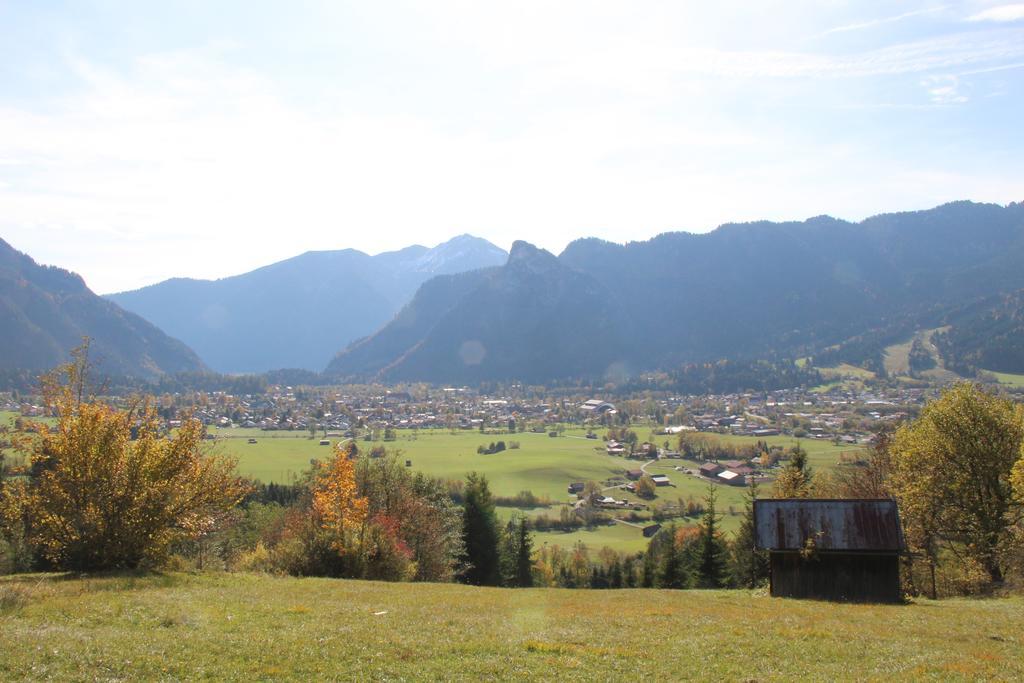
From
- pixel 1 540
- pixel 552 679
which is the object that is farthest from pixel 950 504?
pixel 1 540

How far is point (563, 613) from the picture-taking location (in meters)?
23.2

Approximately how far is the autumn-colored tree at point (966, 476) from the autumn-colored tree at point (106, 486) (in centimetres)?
3657

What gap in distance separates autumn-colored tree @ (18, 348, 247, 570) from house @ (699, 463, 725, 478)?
127994 mm

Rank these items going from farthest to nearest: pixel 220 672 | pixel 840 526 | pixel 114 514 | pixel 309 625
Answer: pixel 840 526 < pixel 114 514 < pixel 309 625 < pixel 220 672

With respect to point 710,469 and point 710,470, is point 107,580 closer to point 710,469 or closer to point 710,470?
point 710,470

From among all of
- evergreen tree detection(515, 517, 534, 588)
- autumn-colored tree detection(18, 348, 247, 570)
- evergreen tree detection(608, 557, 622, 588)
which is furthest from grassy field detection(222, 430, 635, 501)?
autumn-colored tree detection(18, 348, 247, 570)

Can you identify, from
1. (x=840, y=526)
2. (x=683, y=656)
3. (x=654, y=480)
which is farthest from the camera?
(x=654, y=480)

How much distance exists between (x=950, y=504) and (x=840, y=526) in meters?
8.98

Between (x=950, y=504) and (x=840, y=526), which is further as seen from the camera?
(x=950, y=504)

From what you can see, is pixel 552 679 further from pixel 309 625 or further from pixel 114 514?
pixel 114 514

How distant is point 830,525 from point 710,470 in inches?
4580

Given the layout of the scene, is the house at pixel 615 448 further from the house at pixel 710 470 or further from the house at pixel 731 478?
the house at pixel 731 478

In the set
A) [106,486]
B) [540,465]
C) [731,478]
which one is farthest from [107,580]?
[731,478]

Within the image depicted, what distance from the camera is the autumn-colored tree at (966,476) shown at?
3475 centimetres
